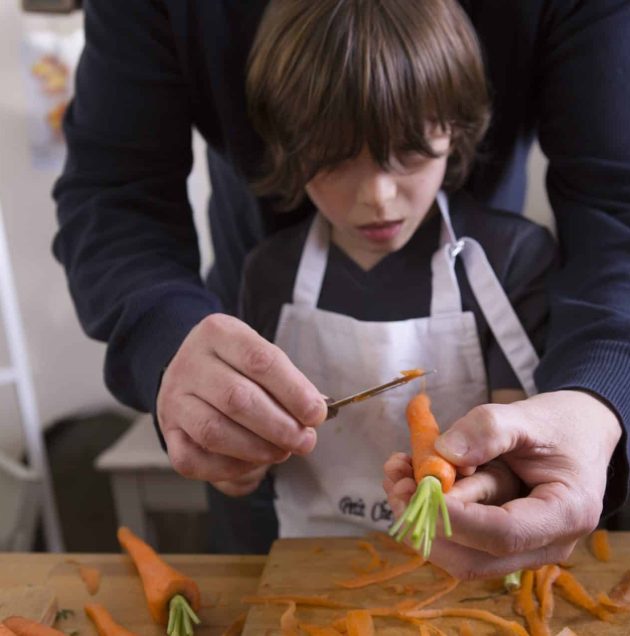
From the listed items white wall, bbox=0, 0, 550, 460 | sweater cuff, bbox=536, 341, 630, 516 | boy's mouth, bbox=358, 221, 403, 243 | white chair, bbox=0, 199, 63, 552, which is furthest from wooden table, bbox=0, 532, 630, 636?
white wall, bbox=0, 0, 550, 460

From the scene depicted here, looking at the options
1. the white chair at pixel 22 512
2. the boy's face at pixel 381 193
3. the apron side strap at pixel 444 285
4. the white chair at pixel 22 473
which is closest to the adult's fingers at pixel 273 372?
the boy's face at pixel 381 193

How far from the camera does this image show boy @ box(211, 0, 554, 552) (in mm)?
760

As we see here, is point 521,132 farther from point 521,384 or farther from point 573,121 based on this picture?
point 521,384

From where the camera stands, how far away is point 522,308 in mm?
899

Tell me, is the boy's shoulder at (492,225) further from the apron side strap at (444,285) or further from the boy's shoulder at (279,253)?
the boy's shoulder at (279,253)

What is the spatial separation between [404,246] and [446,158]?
0.39ft

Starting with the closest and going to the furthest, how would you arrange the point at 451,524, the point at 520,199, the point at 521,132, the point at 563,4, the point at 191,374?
1. the point at 451,524
2. the point at 191,374
3. the point at 563,4
4. the point at 521,132
5. the point at 520,199

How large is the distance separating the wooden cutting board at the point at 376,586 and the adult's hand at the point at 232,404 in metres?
0.13

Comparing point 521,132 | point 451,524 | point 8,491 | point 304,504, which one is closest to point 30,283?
point 8,491

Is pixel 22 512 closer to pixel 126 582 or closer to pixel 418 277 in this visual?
pixel 126 582

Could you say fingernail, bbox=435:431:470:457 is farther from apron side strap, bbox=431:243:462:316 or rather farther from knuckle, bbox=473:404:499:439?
apron side strap, bbox=431:243:462:316

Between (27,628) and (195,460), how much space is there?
21 centimetres

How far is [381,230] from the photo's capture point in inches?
33.6

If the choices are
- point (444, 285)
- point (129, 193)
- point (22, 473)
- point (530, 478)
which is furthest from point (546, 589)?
point (22, 473)
